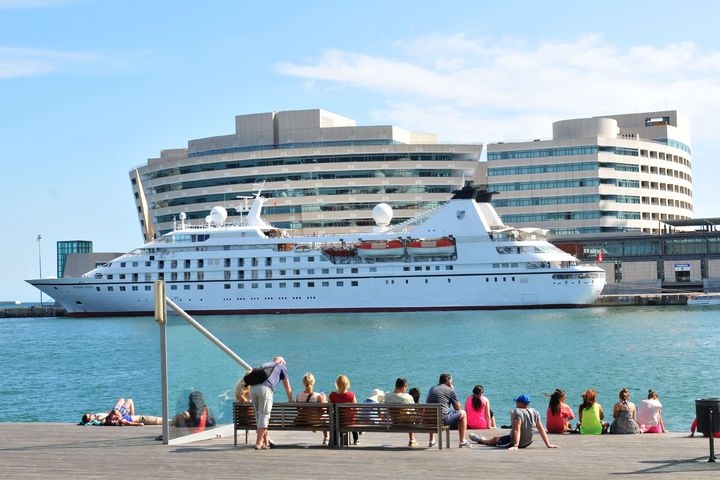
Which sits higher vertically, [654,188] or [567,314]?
[654,188]

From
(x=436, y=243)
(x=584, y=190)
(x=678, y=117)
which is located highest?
(x=678, y=117)

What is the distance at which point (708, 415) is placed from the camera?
40.4 feet

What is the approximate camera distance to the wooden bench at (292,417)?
13477mm

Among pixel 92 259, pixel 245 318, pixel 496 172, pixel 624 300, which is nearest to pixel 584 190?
pixel 496 172

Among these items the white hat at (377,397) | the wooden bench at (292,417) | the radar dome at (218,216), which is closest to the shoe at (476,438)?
the white hat at (377,397)

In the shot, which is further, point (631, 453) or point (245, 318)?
point (245, 318)

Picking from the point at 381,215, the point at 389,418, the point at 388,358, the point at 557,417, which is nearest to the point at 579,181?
the point at 381,215

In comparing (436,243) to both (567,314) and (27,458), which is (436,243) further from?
(27,458)

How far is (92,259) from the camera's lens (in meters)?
107

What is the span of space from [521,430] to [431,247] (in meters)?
63.0

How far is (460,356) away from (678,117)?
85684 mm

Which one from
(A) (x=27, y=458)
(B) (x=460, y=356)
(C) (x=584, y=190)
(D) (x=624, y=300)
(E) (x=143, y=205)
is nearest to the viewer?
(A) (x=27, y=458)

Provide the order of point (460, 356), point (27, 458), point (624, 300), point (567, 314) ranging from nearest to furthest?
point (27, 458) → point (460, 356) → point (567, 314) → point (624, 300)

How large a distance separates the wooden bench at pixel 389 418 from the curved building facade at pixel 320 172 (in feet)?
295
